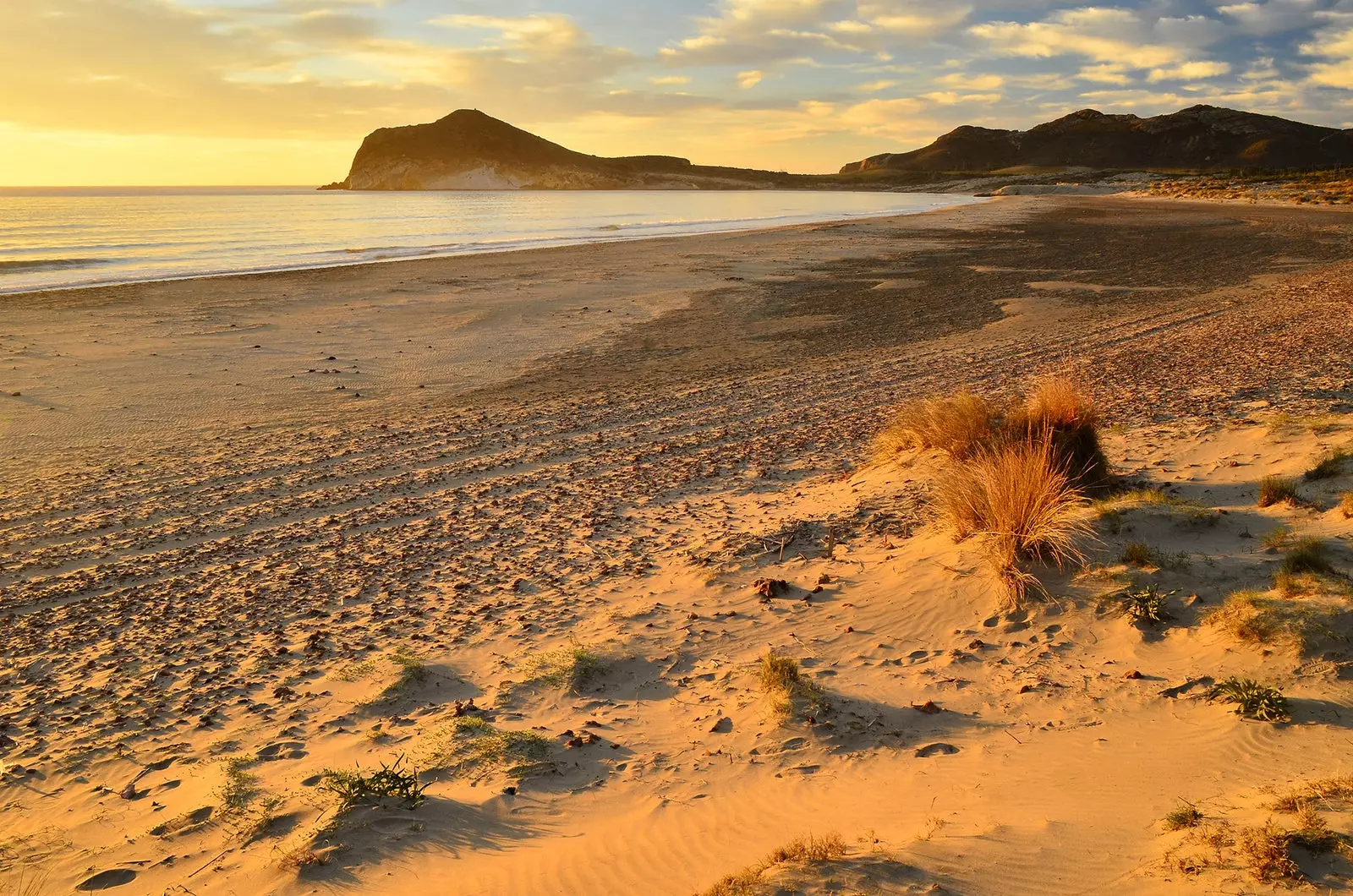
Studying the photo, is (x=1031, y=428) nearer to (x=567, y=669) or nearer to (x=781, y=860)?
(x=567, y=669)

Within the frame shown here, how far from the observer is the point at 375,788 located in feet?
14.3

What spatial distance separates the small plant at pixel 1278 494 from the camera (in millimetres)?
6812

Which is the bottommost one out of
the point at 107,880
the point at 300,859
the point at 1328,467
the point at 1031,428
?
the point at 107,880

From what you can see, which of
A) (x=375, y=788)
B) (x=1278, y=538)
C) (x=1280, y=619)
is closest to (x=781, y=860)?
(x=375, y=788)

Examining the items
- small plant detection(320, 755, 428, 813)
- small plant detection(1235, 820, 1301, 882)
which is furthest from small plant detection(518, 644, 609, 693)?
small plant detection(1235, 820, 1301, 882)

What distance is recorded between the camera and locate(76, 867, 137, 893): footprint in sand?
395 centimetres

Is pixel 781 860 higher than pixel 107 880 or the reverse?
higher

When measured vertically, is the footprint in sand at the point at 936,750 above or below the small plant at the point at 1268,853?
below

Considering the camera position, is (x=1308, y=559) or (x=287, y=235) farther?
(x=287, y=235)

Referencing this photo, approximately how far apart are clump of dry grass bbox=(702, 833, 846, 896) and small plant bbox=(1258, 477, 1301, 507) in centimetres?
505

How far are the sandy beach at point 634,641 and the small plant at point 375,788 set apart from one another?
2.5 inches

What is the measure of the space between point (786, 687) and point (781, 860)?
5.22 ft

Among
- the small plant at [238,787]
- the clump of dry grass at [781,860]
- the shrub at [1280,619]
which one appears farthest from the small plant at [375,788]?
the shrub at [1280,619]

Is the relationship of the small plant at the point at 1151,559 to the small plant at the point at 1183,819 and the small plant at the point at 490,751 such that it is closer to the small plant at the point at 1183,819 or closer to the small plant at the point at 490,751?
the small plant at the point at 1183,819
